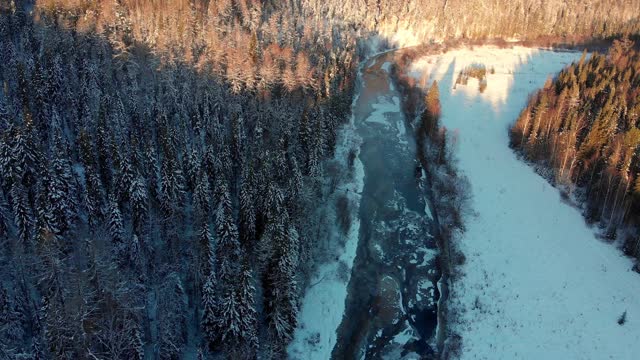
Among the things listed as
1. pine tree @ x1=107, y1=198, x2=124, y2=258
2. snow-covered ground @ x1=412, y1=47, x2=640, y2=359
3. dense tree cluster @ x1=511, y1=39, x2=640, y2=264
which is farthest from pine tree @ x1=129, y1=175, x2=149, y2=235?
dense tree cluster @ x1=511, y1=39, x2=640, y2=264

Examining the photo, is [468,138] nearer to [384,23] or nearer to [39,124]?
[39,124]

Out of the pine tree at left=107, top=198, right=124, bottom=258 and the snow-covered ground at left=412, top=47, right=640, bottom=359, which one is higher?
the pine tree at left=107, top=198, right=124, bottom=258

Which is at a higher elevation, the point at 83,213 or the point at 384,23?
the point at 384,23

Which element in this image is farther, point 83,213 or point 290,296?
point 83,213

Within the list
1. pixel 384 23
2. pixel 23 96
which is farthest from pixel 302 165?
pixel 384 23

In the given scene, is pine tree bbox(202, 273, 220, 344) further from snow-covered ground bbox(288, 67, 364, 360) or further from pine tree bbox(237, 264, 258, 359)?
snow-covered ground bbox(288, 67, 364, 360)

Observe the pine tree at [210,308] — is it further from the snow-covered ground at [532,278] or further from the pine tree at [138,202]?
the snow-covered ground at [532,278]
